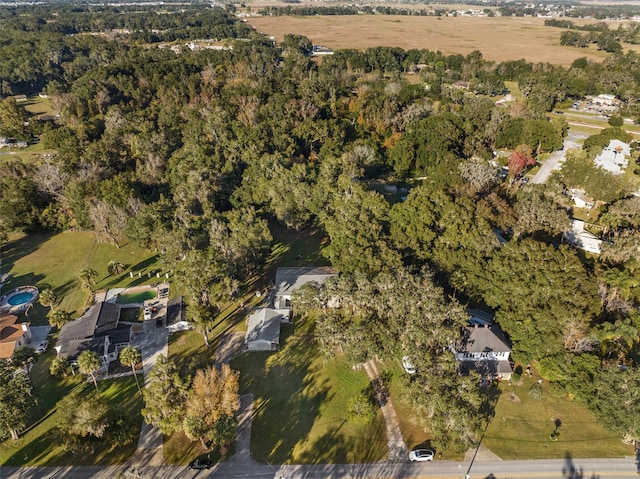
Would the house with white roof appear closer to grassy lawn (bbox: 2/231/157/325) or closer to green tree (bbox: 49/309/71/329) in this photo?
grassy lawn (bbox: 2/231/157/325)

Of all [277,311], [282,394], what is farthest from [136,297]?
[282,394]

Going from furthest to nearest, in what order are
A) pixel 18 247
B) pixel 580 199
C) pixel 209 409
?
pixel 580 199
pixel 18 247
pixel 209 409

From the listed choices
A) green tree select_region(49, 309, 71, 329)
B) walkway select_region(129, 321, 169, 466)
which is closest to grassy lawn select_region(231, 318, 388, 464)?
walkway select_region(129, 321, 169, 466)

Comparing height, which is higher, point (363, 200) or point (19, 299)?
point (363, 200)

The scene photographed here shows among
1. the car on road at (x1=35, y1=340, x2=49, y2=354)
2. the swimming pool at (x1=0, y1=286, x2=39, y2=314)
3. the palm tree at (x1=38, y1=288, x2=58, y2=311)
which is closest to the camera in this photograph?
the car on road at (x1=35, y1=340, x2=49, y2=354)

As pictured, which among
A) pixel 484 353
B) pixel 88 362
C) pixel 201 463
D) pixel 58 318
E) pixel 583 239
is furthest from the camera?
pixel 583 239

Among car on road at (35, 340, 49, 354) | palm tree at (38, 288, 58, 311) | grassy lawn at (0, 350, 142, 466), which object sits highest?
palm tree at (38, 288, 58, 311)

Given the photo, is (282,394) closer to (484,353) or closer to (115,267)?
(484,353)
